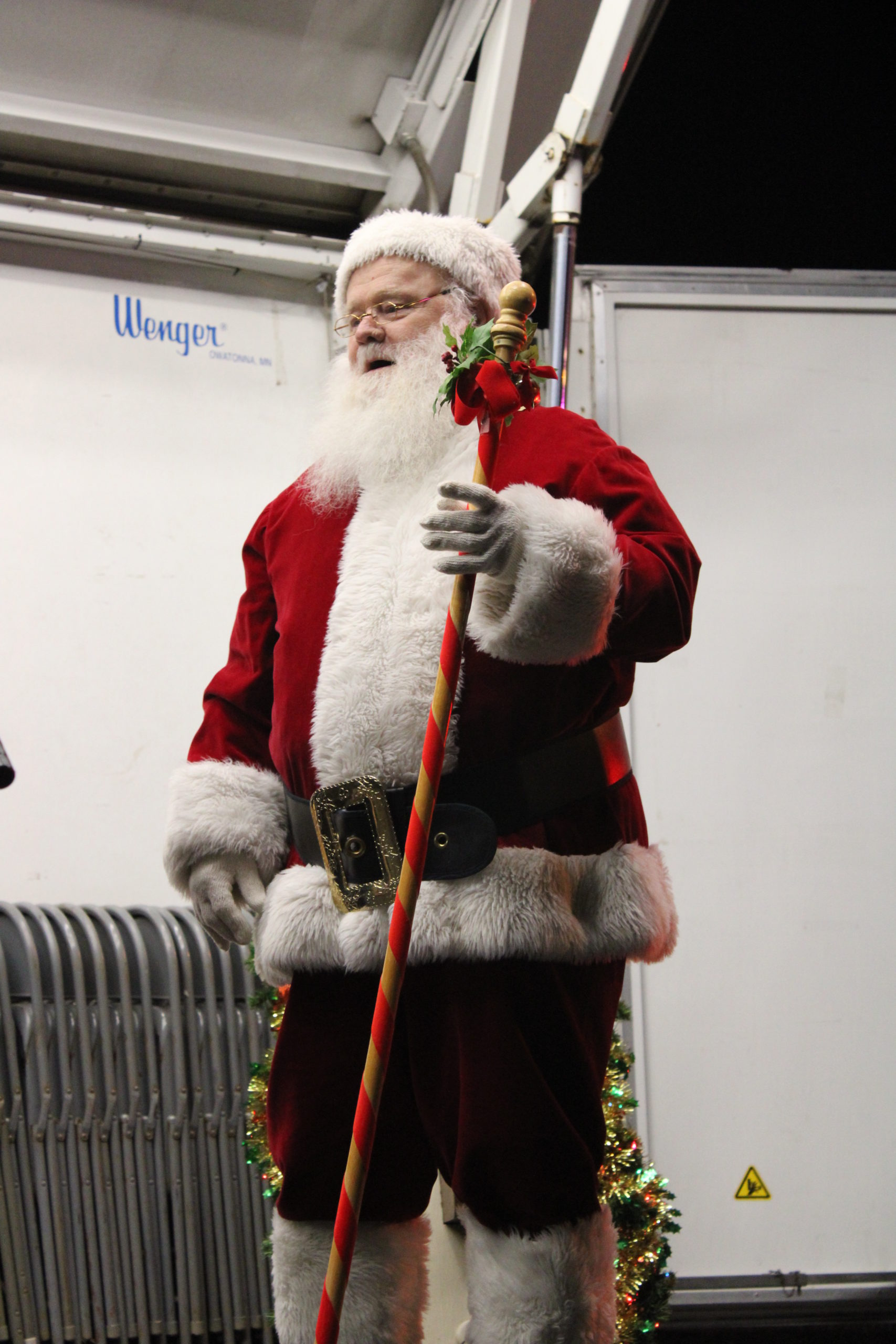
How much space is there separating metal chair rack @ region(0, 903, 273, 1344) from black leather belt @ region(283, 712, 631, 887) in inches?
35.8

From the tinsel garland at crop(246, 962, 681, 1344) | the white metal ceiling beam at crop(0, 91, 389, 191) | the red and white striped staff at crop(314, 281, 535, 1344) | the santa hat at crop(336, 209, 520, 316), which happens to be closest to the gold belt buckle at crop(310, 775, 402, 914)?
the red and white striped staff at crop(314, 281, 535, 1344)

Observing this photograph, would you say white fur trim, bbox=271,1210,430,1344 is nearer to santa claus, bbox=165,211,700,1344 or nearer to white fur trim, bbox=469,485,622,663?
santa claus, bbox=165,211,700,1344

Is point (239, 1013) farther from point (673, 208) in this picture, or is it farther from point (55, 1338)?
point (673, 208)

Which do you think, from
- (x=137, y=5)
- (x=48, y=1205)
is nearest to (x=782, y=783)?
(x=48, y=1205)

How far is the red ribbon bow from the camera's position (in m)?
1.18

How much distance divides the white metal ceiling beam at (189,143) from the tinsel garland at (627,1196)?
196cm

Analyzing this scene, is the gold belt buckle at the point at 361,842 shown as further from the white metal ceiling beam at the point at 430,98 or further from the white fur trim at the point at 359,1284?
the white metal ceiling beam at the point at 430,98

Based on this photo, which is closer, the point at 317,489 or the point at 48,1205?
the point at 317,489

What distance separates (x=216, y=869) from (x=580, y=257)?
226cm

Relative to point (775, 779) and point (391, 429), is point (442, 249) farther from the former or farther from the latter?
point (775, 779)

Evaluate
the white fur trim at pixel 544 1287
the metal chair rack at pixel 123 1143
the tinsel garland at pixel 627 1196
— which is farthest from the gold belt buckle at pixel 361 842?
the metal chair rack at pixel 123 1143

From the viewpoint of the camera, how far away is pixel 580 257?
10.3ft

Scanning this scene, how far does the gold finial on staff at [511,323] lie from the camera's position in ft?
3.96

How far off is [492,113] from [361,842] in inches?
75.2
